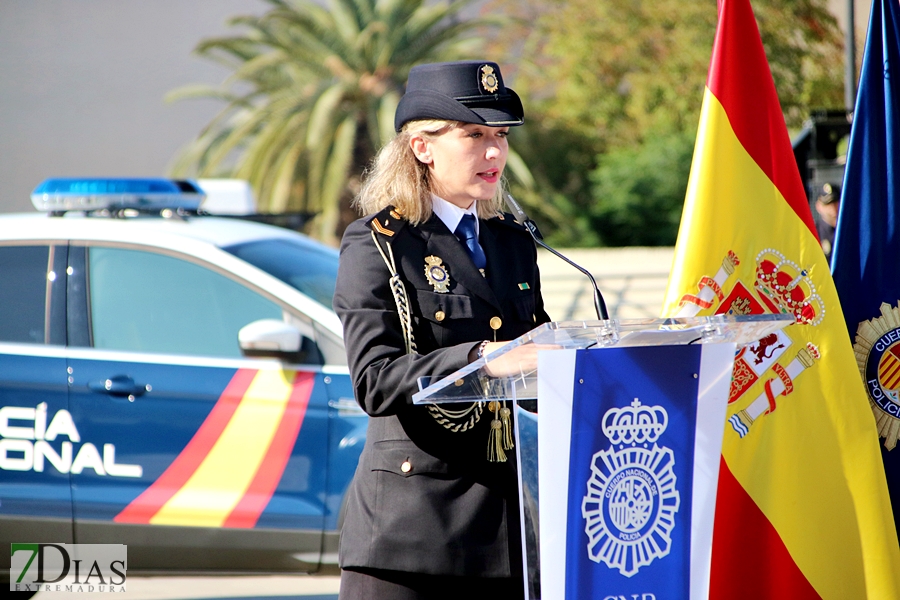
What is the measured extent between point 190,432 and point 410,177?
2188 millimetres

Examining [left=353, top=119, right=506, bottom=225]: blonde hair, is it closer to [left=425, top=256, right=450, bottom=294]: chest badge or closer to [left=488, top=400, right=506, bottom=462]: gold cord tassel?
[left=425, top=256, right=450, bottom=294]: chest badge

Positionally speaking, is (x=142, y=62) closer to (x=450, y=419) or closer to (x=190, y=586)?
(x=190, y=586)

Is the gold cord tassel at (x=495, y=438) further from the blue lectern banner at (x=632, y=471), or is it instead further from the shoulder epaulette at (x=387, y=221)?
the shoulder epaulette at (x=387, y=221)

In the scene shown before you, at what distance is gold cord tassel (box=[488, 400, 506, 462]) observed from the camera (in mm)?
2072

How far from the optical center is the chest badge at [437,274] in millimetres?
2096

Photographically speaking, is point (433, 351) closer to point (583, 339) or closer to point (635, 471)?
point (583, 339)

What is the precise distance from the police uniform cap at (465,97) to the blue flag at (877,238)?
125 centimetres

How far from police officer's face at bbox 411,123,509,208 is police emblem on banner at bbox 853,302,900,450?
54.0 inches

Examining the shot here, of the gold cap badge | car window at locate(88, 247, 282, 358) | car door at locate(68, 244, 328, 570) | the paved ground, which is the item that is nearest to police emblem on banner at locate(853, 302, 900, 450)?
the gold cap badge

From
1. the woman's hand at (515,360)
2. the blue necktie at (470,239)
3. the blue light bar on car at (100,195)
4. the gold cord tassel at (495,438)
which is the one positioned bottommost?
the gold cord tassel at (495,438)

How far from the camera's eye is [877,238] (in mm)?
2859

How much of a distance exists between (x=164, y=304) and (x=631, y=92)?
17.9m

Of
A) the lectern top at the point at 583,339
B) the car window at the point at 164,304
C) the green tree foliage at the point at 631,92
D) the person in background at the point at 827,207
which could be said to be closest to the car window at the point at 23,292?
the car window at the point at 164,304

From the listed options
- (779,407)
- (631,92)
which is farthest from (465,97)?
(631,92)
